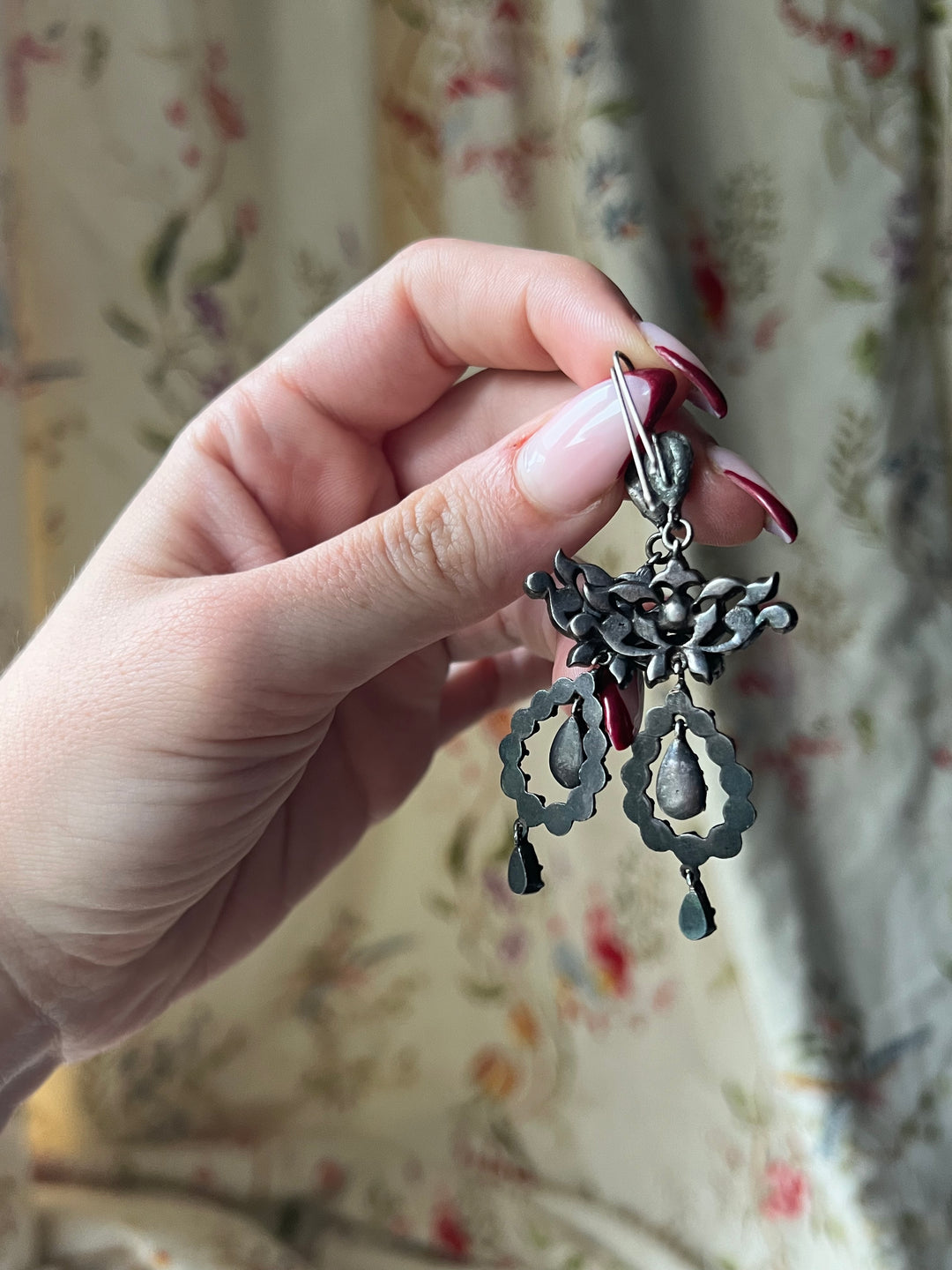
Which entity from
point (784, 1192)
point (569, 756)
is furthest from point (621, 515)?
point (784, 1192)

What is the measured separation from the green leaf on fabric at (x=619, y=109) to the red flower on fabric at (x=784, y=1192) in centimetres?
110

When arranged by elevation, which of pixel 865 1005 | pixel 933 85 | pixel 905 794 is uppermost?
pixel 933 85

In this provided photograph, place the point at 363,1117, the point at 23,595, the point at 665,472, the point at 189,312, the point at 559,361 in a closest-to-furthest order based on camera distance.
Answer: the point at 665,472, the point at 559,361, the point at 23,595, the point at 189,312, the point at 363,1117

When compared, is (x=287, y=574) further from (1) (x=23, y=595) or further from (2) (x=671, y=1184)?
(2) (x=671, y=1184)

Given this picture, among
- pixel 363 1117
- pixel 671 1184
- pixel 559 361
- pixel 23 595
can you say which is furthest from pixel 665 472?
pixel 363 1117

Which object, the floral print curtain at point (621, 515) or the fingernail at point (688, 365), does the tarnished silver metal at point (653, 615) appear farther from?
the floral print curtain at point (621, 515)

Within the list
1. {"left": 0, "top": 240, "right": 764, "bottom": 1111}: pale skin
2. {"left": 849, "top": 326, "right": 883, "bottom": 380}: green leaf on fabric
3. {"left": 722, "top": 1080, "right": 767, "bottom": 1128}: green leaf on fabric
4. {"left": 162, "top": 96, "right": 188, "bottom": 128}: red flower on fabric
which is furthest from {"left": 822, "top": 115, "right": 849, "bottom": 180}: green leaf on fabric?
{"left": 722, "top": 1080, "right": 767, "bottom": 1128}: green leaf on fabric

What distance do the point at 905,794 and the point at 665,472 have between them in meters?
0.66

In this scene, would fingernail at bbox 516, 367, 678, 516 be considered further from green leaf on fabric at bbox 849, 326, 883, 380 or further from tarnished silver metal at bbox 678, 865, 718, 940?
green leaf on fabric at bbox 849, 326, 883, 380

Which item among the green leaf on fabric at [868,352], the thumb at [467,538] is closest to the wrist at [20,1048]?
the thumb at [467,538]

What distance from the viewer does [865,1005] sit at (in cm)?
118

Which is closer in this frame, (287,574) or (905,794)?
(287,574)

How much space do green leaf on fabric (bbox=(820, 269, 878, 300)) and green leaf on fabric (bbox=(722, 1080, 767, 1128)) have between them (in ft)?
2.82

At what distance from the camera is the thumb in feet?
2.23
